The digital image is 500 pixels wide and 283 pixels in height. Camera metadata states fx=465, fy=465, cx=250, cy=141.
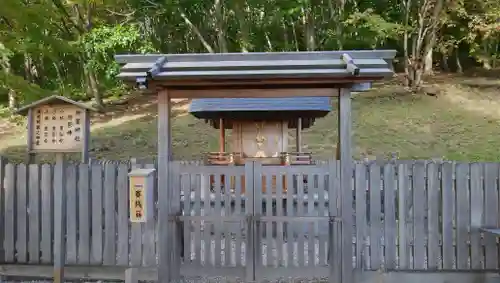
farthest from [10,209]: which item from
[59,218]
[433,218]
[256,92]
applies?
[433,218]

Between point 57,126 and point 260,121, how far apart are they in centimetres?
692

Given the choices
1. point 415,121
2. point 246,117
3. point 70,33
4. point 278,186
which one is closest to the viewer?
point 278,186

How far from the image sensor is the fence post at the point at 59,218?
21.2 ft

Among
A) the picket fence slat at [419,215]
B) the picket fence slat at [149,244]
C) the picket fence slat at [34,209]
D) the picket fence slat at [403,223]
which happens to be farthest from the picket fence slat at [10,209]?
the picket fence slat at [419,215]

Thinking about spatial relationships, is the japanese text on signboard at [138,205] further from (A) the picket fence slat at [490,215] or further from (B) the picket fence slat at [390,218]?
(A) the picket fence slat at [490,215]

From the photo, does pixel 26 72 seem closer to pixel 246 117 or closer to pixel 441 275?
pixel 246 117

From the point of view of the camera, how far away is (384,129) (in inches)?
819

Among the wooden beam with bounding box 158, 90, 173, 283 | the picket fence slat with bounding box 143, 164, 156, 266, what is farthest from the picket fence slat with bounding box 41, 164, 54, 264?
the wooden beam with bounding box 158, 90, 173, 283

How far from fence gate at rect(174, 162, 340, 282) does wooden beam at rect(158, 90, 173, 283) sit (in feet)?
0.61

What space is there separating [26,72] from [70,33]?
5.95 m

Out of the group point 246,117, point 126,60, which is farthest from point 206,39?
point 126,60

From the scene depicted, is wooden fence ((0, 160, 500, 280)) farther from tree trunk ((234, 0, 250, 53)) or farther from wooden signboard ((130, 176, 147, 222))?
tree trunk ((234, 0, 250, 53))

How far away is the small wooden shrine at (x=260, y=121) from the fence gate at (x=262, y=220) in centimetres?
549

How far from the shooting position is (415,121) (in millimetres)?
21453
